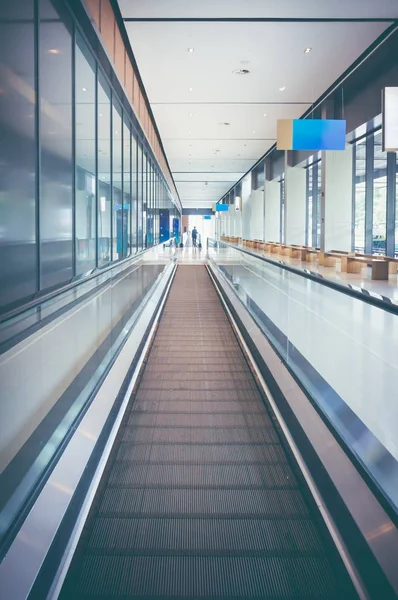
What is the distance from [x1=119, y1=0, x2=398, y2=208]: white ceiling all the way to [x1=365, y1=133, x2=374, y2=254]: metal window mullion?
1.99 meters

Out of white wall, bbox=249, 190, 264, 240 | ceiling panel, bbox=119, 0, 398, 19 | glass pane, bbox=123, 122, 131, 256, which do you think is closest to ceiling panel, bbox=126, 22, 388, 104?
ceiling panel, bbox=119, 0, 398, 19

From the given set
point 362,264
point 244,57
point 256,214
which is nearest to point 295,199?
point 362,264

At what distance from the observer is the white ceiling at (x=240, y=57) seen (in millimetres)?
8898

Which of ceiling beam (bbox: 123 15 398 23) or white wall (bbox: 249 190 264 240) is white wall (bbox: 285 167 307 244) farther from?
ceiling beam (bbox: 123 15 398 23)

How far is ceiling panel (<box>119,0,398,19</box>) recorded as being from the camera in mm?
8562

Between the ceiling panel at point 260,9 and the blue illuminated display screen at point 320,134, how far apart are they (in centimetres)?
295

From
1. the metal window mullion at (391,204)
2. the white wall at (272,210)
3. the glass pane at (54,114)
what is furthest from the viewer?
the white wall at (272,210)

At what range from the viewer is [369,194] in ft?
48.0

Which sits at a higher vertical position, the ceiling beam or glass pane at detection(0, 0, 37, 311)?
the ceiling beam

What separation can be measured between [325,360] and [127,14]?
23.2 feet

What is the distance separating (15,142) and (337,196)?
1055cm

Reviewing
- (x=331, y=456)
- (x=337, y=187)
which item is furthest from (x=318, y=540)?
(x=337, y=187)

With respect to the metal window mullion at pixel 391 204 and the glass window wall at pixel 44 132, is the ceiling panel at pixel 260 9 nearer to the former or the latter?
the glass window wall at pixel 44 132

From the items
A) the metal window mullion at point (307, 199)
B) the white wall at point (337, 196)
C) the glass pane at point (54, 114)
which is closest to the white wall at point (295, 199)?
the metal window mullion at point (307, 199)
